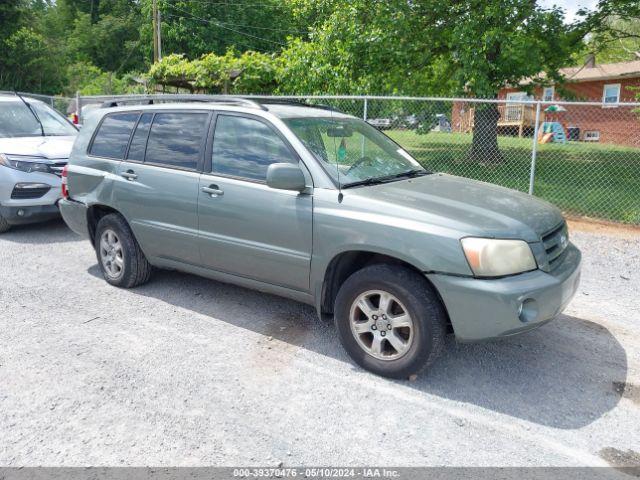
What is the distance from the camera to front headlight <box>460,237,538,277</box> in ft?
11.2

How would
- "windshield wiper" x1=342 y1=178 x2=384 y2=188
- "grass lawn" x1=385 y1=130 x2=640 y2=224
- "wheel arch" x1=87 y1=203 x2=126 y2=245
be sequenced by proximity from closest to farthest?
"windshield wiper" x1=342 y1=178 x2=384 y2=188 → "wheel arch" x1=87 y1=203 x2=126 y2=245 → "grass lawn" x1=385 y1=130 x2=640 y2=224

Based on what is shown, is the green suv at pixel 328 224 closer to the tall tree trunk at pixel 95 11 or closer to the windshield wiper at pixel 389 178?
the windshield wiper at pixel 389 178

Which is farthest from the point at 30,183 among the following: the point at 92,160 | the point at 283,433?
the point at 283,433

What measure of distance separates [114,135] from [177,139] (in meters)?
0.96

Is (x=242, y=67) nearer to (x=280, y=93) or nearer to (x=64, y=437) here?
(x=280, y=93)

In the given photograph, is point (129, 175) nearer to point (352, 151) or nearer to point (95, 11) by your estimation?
point (352, 151)

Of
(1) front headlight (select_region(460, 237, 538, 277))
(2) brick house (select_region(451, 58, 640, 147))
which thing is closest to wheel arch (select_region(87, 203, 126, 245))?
(1) front headlight (select_region(460, 237, 538, 277))

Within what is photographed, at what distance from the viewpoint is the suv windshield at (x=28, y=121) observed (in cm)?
854

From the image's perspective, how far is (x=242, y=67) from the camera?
53.0ft

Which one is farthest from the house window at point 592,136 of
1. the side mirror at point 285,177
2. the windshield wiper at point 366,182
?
the side mirror at point 285,177

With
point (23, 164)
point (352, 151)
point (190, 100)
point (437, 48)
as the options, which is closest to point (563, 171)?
point (437, 48)

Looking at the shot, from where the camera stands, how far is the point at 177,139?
4.95m

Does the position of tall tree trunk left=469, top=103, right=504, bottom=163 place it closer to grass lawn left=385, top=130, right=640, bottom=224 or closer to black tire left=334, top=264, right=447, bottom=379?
grass lawn left=385, top=130, right=640, bottom=224

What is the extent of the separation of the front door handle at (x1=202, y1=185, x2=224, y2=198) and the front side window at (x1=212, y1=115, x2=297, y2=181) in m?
0.15
